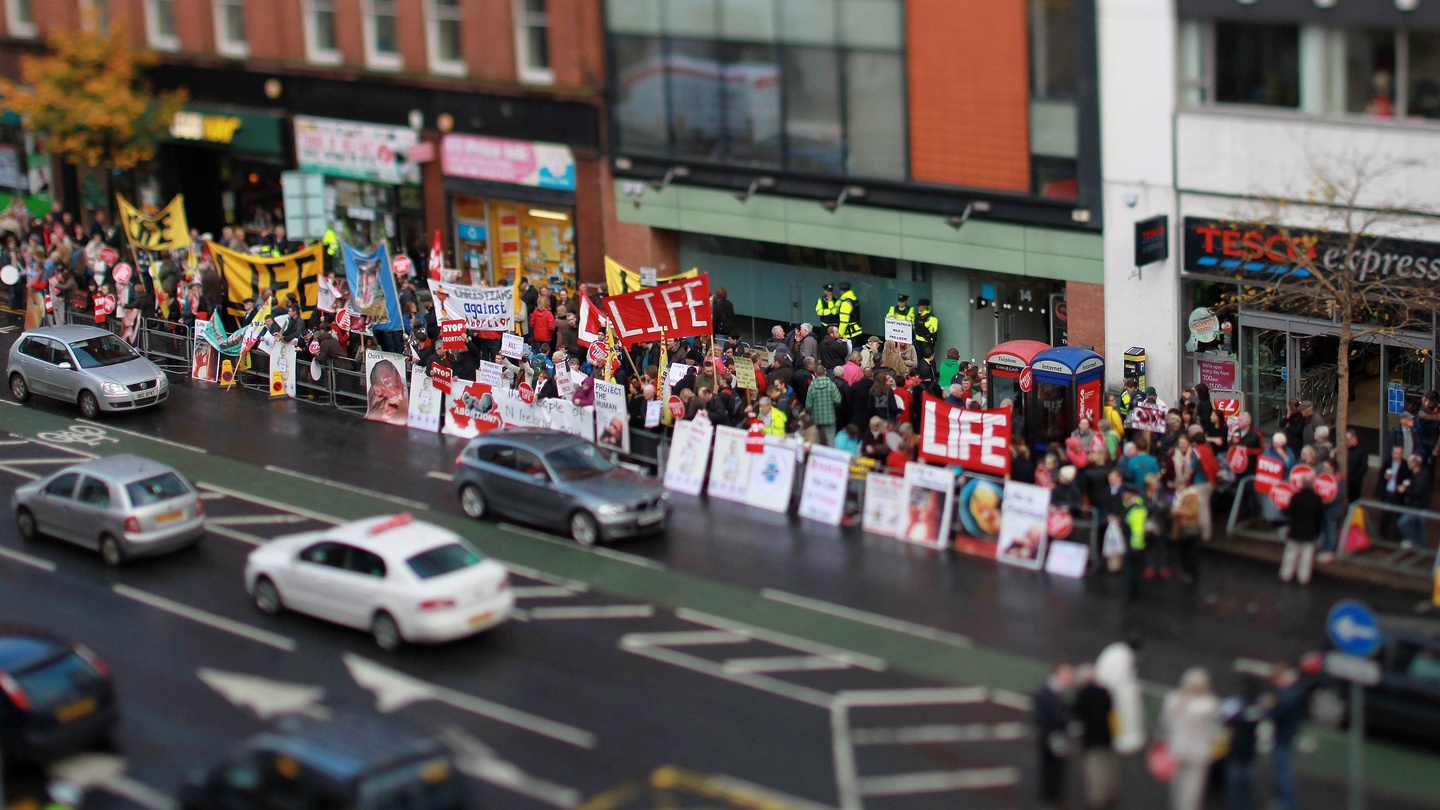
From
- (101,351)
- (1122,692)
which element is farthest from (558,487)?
(101,351)

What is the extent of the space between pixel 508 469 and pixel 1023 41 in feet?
39.8

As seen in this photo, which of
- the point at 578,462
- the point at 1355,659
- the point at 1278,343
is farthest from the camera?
the point at 1278,343

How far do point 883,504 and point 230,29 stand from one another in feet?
90.6

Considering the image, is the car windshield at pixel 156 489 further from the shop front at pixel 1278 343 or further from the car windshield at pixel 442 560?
the shop front at pixel 1278 343

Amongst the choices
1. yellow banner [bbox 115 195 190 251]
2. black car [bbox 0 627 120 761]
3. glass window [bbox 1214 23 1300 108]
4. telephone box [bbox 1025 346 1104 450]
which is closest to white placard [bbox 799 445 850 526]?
telephone box [bbox 1025 346 1104 450]

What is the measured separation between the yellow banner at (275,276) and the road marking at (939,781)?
21.8m

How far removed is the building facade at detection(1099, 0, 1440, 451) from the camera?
25.8m

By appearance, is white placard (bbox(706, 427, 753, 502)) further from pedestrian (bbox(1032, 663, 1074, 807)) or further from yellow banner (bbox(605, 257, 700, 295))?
pedestrian (bbox(1032, 663, 1074, 807))

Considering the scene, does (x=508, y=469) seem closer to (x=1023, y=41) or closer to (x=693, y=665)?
(x=693, y=665)

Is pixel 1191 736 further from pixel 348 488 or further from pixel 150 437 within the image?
pixel 150 437

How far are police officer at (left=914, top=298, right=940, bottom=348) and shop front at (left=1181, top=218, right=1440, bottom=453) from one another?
16.0 feet

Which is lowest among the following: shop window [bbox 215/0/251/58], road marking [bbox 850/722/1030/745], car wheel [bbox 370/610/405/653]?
road marking [bbox 850/722/1030/745]

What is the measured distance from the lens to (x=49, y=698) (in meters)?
18.3

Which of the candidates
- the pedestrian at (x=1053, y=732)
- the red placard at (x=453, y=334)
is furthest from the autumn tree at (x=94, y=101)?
the pedestrian at (x=1053, y=732)
